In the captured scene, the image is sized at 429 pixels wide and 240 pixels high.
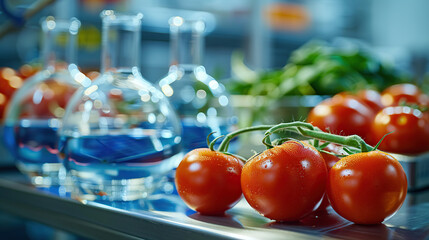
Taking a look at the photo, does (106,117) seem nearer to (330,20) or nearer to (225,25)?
(225,25)

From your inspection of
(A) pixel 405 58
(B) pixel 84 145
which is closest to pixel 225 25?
(A) pixel 405 58

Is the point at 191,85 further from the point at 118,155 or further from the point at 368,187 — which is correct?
the point at 368,187

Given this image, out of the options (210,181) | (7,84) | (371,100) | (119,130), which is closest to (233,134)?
(210,181)

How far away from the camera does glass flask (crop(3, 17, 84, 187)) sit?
0.78 m

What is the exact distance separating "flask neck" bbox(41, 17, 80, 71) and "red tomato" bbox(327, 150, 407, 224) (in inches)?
20.1

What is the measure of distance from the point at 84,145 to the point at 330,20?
4.24 metres

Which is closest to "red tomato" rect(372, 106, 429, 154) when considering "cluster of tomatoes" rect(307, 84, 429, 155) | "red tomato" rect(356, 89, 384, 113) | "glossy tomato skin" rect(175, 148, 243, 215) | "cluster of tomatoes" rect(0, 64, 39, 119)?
"cluster of tomatoes" rect(307, 84, 429, 155)

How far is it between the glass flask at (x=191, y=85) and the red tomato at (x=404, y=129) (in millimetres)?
228

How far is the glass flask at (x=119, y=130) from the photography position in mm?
620

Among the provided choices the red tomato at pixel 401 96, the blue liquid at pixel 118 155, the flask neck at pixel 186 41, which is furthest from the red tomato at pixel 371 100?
the blue liquid at pixel 118 155

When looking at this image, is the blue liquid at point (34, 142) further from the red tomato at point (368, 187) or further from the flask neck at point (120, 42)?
the red tomato at point (368, 187)

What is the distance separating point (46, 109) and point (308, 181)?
473 mm

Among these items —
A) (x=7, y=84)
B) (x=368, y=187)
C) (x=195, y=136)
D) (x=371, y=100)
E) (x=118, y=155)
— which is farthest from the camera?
(x=7, y=84)

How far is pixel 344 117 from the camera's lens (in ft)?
2.69
